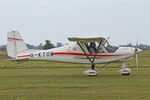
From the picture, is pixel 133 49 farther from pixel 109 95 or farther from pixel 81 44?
pixel 109 95

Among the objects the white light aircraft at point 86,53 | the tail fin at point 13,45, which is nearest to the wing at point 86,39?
the white light aircraft at point 86,53

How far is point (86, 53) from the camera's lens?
20016 mm

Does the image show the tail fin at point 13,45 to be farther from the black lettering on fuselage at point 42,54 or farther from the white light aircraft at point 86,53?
the black lettering on fuselage at point 42,54

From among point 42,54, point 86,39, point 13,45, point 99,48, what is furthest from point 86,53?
point 13,45

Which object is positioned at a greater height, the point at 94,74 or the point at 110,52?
the point at 110,52

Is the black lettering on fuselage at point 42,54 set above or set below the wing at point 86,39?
below

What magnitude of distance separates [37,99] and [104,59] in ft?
33.7

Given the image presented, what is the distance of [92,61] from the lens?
65.6ft

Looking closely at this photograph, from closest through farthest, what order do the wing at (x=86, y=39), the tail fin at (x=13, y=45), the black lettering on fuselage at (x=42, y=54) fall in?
1. the wing at (x=86, y=39)
2. the black lettering on fuselage at (x=42, y=54)
3. the tail fin at (x=13, y=45)

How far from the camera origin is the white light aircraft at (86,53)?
19.8m

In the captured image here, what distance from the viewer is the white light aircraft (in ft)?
64.9

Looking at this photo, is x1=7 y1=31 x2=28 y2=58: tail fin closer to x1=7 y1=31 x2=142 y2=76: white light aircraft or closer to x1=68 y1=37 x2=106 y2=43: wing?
x1=7 y1=31 x2=142 y2=76: white light aircraft

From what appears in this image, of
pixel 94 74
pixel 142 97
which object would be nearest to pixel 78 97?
pixel 142 97

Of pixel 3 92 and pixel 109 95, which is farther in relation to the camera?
pixel 3 92
